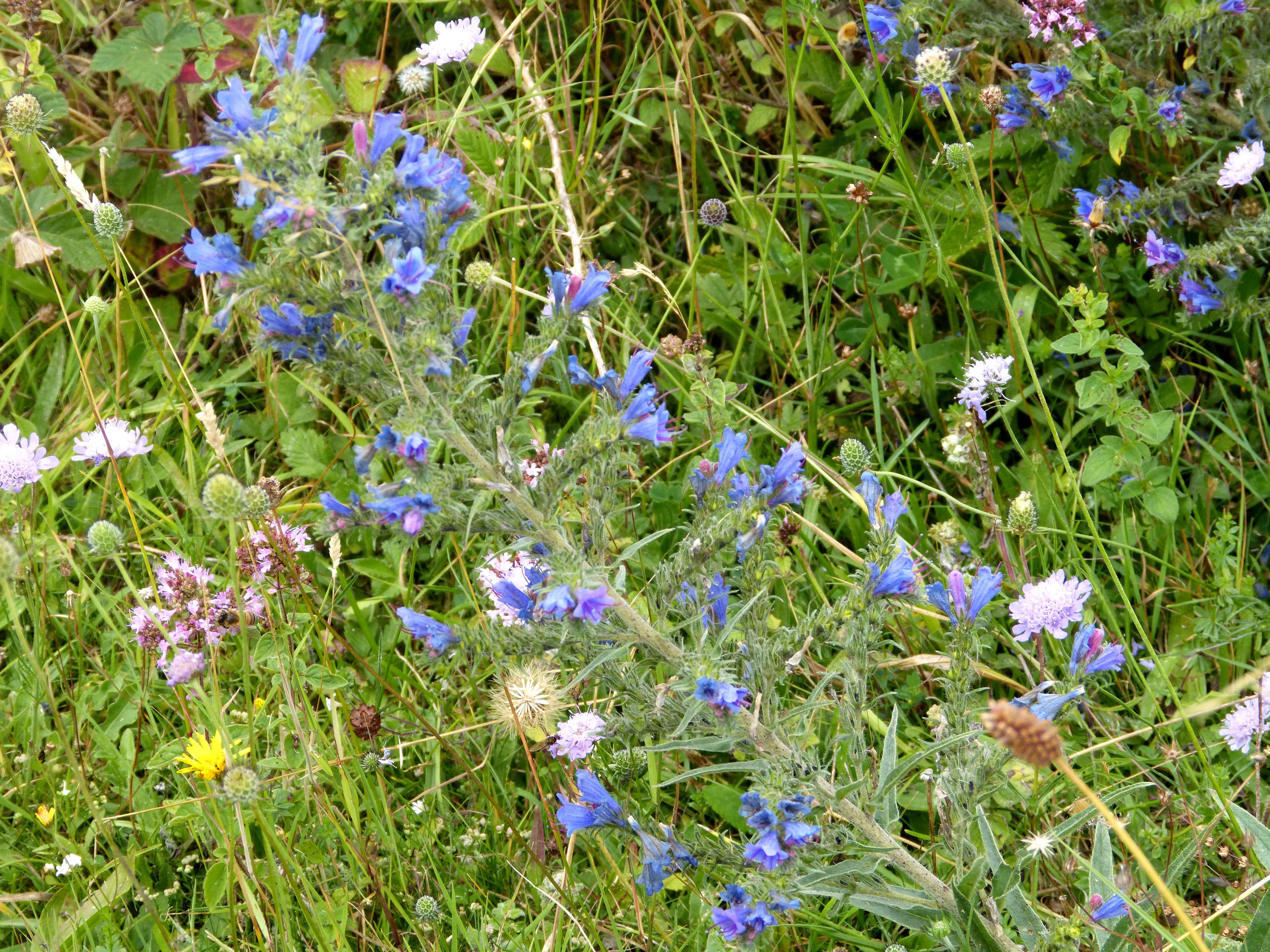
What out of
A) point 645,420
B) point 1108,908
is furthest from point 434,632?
point 1108,908

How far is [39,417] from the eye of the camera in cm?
397

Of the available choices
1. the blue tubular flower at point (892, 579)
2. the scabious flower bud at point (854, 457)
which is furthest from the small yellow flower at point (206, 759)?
the scabious flower bud at point (854, 457)

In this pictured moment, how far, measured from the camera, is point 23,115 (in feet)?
9.97

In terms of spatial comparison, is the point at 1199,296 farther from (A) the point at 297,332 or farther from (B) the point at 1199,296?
(A) the point at 297,332

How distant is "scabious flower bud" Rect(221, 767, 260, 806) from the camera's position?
2.01 meters

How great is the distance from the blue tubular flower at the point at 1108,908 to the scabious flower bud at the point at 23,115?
129 inches

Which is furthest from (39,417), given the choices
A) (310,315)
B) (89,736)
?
(310,315)

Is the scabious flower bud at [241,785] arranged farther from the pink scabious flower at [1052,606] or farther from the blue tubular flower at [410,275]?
the pink scabious flower at [1052,606]

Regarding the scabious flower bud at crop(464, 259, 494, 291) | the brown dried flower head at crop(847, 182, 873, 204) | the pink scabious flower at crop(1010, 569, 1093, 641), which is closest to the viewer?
the pink scabious flower at crop(1010, 569, 1093, 641)

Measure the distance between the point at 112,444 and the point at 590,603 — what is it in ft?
6.83

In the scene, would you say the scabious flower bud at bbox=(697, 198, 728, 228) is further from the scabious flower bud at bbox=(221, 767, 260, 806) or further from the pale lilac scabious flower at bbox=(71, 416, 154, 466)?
the scabious flower bud at bbox=(221, 767, 260, 806)

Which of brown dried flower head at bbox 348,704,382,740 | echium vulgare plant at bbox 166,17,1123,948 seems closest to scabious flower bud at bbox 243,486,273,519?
echium vulgare plant at bbox 166,17,1123,948

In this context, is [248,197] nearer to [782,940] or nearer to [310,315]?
[310,315]

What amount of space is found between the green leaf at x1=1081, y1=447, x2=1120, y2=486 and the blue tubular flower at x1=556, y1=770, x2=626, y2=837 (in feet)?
5.45
